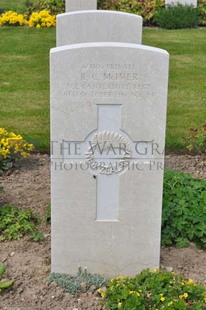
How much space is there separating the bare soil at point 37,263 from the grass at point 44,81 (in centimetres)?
128

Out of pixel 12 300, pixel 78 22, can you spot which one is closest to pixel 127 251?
pixel 12 300

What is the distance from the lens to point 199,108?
869cm

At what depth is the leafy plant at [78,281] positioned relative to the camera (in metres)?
4.32

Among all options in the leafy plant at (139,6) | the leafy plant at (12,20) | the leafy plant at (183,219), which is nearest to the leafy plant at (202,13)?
the leafy plant at (139,6)

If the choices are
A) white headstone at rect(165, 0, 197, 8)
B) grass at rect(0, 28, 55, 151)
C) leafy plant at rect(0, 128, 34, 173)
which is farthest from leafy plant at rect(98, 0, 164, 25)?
leafy plant at rect(0, 128, 34, 173)

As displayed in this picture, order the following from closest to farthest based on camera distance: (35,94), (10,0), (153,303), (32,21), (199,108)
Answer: (153,303) < (199,108) < (35,94) < (32,21) < (10,0)

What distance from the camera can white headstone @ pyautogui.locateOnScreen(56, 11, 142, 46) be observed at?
20.8ft

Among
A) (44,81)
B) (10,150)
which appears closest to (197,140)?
(10,150)

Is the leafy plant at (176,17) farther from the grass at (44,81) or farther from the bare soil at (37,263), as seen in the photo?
the bare soil at (37,263)

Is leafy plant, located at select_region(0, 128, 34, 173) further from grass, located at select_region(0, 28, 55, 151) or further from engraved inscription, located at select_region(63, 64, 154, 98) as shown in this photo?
engraved inscription, located at select_region(63, 64, 154, 98)

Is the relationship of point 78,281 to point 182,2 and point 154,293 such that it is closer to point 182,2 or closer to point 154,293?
point 154,293

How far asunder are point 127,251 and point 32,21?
11.2 meters

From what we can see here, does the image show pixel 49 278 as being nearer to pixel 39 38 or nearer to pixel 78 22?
pixel 78 22

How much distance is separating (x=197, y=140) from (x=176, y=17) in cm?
873
